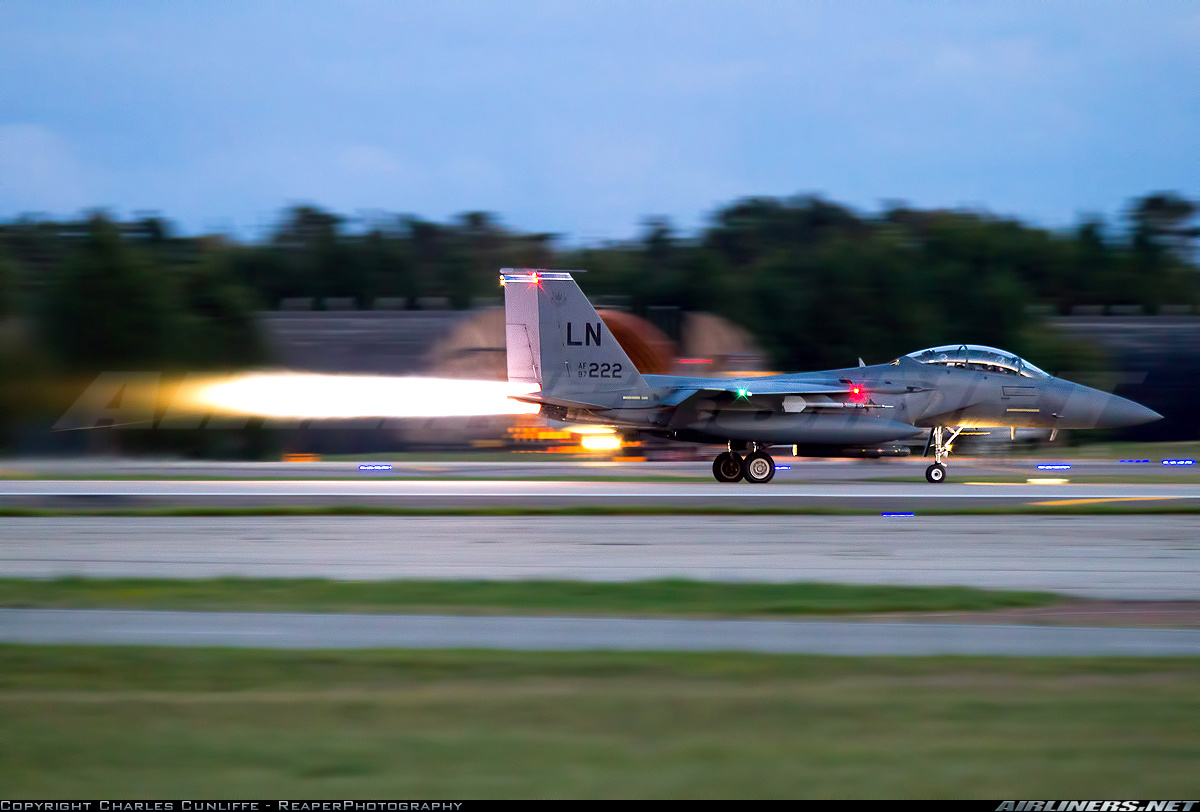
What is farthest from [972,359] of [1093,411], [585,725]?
[585,725]

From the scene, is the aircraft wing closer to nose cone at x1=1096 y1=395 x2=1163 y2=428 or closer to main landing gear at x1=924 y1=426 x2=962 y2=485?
main landing gear at x1=924 y1=426 x2=962 y2=485

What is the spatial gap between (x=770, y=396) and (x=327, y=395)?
45.8 ft

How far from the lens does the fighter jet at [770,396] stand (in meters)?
23.8

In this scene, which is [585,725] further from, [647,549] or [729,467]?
[729,467]

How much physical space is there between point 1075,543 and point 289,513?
11699mm

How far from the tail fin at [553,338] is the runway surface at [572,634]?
14.6m

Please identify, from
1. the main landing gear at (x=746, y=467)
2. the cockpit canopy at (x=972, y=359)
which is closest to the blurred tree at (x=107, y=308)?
the main landing gear at (x=746, y=467)

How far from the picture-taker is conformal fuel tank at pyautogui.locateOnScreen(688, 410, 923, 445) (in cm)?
2445

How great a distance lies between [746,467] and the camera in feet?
82.5

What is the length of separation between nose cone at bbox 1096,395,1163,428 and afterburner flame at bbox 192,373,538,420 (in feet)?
46.7

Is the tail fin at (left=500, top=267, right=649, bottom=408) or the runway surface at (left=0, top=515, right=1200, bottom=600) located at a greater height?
the tail fin at (left=500, top=267, right=649, bottom=408)

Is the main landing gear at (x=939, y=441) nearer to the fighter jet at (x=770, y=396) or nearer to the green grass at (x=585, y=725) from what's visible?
the fighter jet at (x=770, y=396)

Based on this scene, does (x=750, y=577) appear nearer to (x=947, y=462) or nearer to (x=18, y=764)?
(x=18, y=764)

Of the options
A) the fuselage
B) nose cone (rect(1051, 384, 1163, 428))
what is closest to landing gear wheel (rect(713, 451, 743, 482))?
the fuselage
